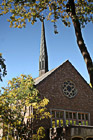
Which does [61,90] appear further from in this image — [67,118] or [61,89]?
[67,118]

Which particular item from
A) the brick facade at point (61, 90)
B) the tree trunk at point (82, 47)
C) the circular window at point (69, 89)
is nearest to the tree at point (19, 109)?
the brick facade at point (61, 90)

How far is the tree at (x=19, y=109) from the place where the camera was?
18109 mm

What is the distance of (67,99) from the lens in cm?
2512

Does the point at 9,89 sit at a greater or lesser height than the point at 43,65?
lesser

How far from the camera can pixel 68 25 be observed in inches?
472

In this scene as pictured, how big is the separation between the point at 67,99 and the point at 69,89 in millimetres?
1446

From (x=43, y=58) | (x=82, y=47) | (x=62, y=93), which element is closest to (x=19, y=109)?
(x=62, y=93)

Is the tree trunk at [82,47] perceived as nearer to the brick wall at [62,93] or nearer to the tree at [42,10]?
the tree at [42,10]

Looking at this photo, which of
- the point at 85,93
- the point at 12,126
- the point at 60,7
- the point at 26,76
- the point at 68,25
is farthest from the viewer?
the point at 85,93

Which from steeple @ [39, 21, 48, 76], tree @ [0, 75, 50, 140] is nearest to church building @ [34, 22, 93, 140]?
tree @ [0, 75, 50, 140]

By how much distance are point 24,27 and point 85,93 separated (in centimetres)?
1769

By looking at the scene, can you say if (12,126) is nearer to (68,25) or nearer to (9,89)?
(9,89)

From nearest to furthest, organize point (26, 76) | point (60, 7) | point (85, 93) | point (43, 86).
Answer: point (60, 7)
point (26, 76)
point (43, 86)
point (85, 93)

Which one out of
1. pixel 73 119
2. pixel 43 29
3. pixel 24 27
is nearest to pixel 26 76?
pixel 73 119
